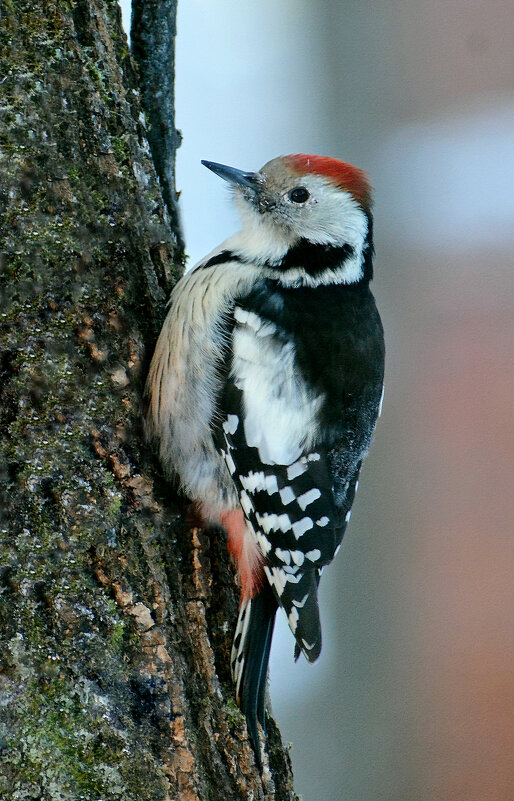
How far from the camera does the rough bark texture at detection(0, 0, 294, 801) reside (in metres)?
1.27

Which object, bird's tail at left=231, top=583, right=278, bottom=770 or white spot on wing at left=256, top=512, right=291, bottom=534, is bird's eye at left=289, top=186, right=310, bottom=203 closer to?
white spot on wing at left=256, top=512, right=291, bottom=534

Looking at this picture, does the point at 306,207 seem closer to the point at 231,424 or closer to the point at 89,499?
the point at 231,424

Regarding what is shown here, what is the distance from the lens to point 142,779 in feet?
4.17

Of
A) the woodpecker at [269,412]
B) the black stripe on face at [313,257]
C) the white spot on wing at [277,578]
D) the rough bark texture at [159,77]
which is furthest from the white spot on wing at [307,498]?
the rough bark texture at [159,77]

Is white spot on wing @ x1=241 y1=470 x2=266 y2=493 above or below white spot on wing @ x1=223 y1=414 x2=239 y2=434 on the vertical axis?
below

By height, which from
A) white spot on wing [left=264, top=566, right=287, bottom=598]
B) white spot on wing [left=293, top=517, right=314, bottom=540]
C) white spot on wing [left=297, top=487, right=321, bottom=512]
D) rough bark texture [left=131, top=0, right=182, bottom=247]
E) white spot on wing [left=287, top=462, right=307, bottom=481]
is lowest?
white spot on wing [left=264, top=566, right=287, bottom=598]

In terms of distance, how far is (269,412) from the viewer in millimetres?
1588

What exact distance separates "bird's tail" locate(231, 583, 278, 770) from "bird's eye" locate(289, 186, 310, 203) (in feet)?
3.07

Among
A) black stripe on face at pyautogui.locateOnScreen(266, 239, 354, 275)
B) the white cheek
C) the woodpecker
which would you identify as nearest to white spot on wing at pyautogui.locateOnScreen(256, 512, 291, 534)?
the woodpecker

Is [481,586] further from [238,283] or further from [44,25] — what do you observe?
[44,25]

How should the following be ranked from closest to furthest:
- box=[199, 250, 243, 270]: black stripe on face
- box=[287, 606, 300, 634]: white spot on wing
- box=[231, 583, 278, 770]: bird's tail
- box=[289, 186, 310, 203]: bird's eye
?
1. box=[231, 583, 278, 770]: bird's tail
2. box=[287, 606, 300, 634]: white spot on wing
3. box=[199, 250, 243, 270]: black stripe on face
4. box=[289, 186, 310, 203]: bird's eye

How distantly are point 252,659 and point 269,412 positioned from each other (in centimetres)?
47

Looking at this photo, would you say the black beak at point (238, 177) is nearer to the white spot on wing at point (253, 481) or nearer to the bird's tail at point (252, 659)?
the white spot on wing at point (253, 481)

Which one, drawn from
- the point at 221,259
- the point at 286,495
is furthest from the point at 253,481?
the point at 221,259
